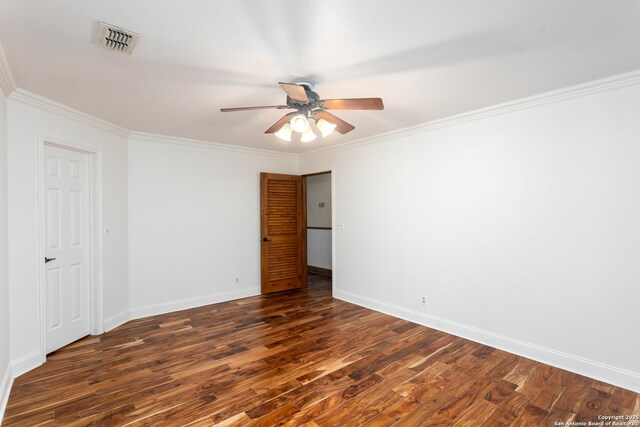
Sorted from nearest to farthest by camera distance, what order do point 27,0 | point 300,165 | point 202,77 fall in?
point 27,0 < point 202,77 < point 300,165

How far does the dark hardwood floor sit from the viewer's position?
222 centimetres

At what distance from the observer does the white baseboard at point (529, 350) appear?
→ 2570mm

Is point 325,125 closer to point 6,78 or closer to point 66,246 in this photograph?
point 6,78

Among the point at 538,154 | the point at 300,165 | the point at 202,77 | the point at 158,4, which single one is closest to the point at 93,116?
the point at 202,77

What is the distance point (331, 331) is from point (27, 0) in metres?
3.58

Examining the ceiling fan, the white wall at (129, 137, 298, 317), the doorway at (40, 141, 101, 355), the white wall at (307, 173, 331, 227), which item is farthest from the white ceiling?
the white wall at (307, 173, 331, 227)

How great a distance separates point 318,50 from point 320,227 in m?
5.15

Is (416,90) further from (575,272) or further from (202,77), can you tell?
(575,272)

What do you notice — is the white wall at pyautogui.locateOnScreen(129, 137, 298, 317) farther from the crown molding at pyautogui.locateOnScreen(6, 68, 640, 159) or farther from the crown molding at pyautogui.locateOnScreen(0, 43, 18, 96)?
the crown molding at pyautogui.locateOnScreen(0, 43, 18, 96)

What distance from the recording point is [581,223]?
2.77 m

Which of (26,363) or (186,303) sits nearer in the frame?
(26,363)

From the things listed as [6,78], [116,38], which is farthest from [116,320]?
[116,38]

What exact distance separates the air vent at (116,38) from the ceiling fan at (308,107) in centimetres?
69

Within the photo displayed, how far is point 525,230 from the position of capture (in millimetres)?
3098
